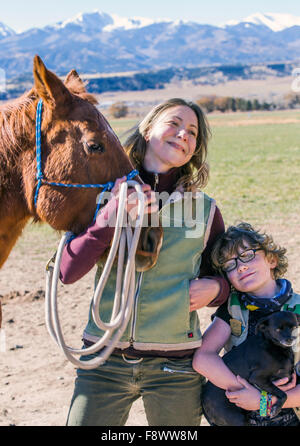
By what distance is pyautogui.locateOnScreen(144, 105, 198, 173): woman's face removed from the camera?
2526 millimetres

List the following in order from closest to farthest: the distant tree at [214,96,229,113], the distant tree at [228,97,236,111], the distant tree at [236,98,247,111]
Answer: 1. the distant tree at [214,96,229,113]
2. the distant tree at [236,98,247,111]
3. the distant tree at [228,97,236,111]

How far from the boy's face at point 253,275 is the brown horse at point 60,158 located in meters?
0.61

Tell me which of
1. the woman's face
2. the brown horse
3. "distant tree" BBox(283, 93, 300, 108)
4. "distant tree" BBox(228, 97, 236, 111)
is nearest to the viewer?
the brown horse

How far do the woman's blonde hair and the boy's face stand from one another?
468 mm

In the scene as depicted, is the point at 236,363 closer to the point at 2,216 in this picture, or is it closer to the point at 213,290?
the point at 213,290

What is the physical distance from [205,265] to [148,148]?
751mm

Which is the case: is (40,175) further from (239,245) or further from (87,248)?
(239,245)

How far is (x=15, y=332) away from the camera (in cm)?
545

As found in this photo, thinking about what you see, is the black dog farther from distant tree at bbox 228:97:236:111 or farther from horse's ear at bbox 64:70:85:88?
distant tree at bbox 228:97:236:111

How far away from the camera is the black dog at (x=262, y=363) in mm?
2316

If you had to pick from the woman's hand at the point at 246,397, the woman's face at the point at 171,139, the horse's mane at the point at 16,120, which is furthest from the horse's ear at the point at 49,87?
the woman's hand at the point at 246,397

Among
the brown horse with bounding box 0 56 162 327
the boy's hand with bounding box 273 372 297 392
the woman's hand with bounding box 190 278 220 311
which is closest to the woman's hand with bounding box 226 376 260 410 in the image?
the boy's hand with bounding box 273 372 297 392

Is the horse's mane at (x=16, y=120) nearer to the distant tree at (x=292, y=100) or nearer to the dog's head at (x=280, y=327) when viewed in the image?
the dog's head at (x=280, y=327)

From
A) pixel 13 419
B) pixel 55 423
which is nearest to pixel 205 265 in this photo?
pixel 55 423
